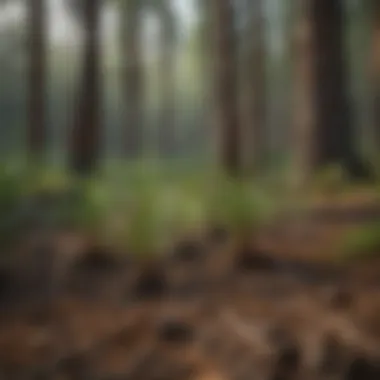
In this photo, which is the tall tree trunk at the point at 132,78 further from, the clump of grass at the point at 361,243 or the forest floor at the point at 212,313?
the clump of grass at the point at 361,243

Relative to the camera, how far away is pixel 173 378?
40.7 inches

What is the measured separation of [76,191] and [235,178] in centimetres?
30

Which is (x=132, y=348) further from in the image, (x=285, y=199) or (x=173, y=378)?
(x=285, y=199)

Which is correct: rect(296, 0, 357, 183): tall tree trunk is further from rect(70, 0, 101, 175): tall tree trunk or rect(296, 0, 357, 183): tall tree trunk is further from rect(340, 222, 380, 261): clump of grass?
rect(70, 0, 101, 175): tall tree trunk

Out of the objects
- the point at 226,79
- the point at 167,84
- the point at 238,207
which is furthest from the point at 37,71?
the point at 238,207

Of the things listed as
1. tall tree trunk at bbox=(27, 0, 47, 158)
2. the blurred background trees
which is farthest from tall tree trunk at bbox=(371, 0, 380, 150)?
tall tree trunk at bbox=(27, 0, 47, 158)

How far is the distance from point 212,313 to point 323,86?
508 millimetres

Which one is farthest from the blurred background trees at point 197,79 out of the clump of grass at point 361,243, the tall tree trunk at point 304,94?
the clump of grass at point 361,243

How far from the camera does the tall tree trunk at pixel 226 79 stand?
1268 millimetres

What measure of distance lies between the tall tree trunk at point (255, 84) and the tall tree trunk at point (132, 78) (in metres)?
0.21

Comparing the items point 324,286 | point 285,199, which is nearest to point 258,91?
point 285,199

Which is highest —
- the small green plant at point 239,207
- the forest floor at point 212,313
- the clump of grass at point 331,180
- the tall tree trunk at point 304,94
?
the tall tree trunk at point 304,94

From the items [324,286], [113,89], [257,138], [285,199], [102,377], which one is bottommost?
[102,377]

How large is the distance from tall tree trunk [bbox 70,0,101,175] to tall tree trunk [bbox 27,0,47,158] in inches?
2.8
